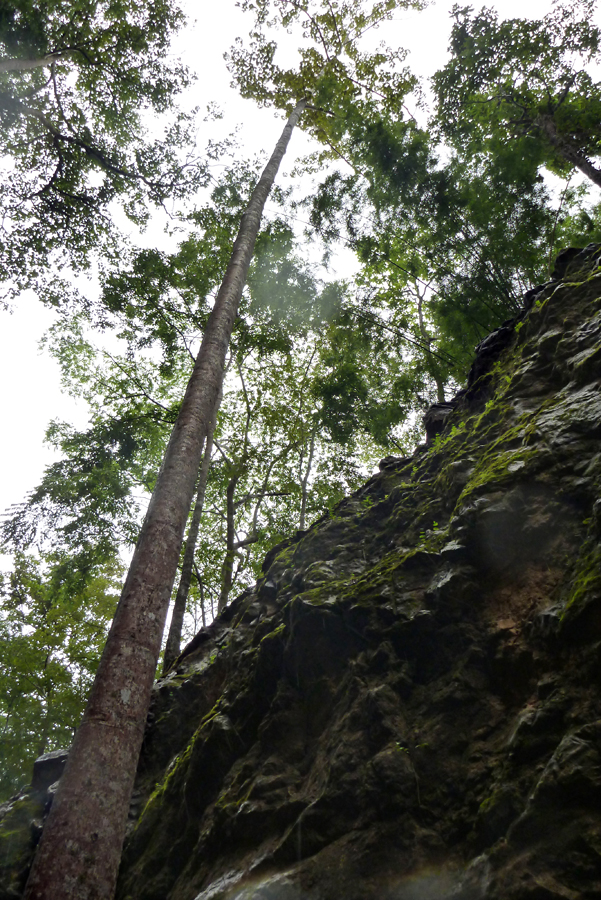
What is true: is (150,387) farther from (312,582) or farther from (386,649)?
(386,649)

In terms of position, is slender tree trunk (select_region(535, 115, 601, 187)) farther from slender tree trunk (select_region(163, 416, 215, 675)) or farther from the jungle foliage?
slender tree trunk (select_region(163, 416, 215, 675))

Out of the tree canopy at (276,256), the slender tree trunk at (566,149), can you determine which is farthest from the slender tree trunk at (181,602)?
the slender tree trunk at (566,149)

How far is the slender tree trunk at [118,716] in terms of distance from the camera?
2.43m

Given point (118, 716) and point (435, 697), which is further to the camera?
point (435, 697)

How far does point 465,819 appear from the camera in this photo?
9.71 feet

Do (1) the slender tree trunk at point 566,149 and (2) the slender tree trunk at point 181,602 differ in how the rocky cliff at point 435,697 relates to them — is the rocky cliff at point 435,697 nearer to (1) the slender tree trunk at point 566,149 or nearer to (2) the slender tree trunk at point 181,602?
(2) the slender tree trunk at point 181,602

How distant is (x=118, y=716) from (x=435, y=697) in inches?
88.0

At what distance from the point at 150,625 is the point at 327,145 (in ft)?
52.0

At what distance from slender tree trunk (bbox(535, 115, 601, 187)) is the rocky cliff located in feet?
11.9

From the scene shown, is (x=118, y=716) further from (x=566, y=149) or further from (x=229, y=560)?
(x=566, y=149)

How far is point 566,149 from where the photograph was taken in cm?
916

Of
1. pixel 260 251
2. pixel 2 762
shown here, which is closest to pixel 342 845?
pixel 260 251

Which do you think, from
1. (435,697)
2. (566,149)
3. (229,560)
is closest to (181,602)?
(229,560)

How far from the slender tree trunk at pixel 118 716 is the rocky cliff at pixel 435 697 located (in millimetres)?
1434
